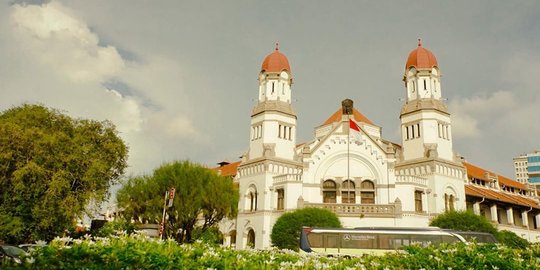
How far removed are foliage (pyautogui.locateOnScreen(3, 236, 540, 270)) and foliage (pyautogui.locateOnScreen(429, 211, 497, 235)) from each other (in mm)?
32785

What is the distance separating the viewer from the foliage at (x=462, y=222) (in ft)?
142

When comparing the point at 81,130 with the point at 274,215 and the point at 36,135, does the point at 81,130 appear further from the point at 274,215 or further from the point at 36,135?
the point at 274,215

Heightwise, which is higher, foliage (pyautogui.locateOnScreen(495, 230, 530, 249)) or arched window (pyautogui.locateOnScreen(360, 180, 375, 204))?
arched window (pyautogui.locateOnScreen(360, 180, 375, 204))

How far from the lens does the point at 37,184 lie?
33281 mm

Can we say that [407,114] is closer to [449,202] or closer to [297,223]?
[449,202]

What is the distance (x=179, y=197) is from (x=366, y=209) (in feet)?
63.4

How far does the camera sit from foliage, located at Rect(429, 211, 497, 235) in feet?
142

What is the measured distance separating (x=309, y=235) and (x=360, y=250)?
13.5ft

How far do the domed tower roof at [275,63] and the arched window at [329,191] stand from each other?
52.3 ft

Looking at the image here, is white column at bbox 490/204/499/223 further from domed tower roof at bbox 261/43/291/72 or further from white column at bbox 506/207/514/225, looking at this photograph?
domed tower roof at bbox 261/43/291/72

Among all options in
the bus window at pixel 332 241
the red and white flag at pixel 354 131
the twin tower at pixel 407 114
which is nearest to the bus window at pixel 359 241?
the bus window at pixel 332 241

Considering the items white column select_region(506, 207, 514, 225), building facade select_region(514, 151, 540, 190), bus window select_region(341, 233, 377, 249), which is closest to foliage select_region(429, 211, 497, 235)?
bus window select_region(341, 233, 377, 249)

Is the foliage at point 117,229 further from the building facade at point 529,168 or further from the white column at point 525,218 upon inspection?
the building facade at point 529,168

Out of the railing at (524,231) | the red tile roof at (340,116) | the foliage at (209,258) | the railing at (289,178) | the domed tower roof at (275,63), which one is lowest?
the foliage at (209,258)
